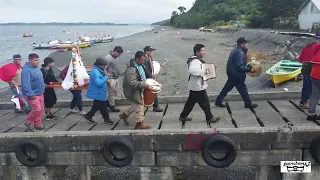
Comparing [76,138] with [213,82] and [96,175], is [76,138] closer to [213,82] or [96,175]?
[96,175]

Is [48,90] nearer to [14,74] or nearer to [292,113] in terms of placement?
[14,74]

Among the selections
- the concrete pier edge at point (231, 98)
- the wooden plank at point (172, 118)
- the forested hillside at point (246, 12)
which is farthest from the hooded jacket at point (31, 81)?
the forested hillside at point (246, 12)

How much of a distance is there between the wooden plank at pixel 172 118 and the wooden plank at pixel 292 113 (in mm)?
2766

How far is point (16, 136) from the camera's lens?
6.34 meters

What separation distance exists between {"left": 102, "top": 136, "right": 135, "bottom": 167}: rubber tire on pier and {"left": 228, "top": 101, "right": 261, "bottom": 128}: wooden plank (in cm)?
268

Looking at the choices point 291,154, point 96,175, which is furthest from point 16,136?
point 291,154

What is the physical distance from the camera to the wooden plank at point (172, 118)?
7008 millimetres

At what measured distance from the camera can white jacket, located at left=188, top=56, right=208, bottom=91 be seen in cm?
646

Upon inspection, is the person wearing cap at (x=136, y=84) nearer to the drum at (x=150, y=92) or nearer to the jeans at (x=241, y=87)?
the drum at (x=150, y=92)

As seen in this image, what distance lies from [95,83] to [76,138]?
59.3 inches

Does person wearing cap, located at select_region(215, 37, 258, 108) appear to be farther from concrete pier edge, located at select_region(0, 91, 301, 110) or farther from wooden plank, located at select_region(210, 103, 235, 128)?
concrete pier edge, located at select_region(0, 91, 301, 110)

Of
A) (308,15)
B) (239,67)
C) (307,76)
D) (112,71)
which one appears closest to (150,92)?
(112,71)

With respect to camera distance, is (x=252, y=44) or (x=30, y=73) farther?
(x=252, y=44)

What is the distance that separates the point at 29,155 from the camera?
248 inches
